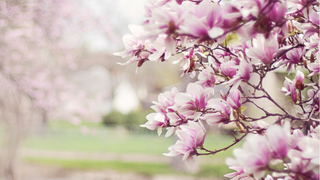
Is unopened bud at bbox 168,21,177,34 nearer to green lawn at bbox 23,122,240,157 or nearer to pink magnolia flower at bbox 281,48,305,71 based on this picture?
pink magnolia flower at bbox 281,48,305,71

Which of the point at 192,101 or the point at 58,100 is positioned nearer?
the point at 192,101

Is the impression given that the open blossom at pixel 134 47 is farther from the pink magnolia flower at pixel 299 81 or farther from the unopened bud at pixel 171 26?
the pink magnolia flower at pixel 299 81

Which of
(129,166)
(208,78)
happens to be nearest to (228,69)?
(208,78)

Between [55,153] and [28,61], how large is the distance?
17.8ft

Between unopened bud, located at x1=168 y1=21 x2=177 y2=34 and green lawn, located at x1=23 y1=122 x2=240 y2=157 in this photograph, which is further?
green lawn, located at x1=23 y1=122 x2=240 y2=157

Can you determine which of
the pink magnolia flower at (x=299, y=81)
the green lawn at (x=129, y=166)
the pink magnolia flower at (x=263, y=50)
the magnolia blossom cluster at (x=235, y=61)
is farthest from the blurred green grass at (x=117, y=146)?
the pink magnolia flower at (x=263, y=50)

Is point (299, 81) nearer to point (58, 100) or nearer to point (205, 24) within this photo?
point (205, 24)

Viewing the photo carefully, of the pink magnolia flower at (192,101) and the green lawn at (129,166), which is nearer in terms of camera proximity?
the pink magnolia flower at (192,101)

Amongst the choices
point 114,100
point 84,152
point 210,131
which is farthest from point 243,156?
point 114,100

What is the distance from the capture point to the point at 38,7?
4.05 m

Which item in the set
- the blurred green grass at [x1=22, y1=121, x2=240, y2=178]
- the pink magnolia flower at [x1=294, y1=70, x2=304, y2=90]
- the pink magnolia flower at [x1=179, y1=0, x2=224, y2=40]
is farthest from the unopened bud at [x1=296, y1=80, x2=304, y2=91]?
the blurred green grass at [x1=22, y1=121, x2=240, y2=178]

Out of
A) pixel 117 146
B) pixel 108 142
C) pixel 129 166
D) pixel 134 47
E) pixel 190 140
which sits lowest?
pixel 108 142

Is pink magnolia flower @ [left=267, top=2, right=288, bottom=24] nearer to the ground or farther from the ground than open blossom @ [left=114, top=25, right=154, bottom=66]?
farther from the ground

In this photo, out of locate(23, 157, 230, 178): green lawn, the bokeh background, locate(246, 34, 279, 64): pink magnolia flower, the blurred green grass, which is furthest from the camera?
the blurred green grass
